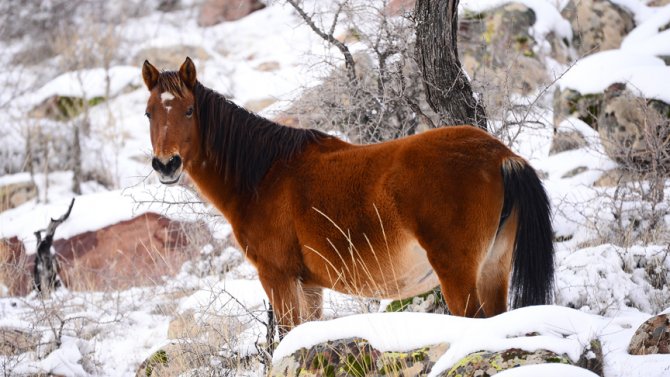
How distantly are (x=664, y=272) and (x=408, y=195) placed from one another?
273 centimetres

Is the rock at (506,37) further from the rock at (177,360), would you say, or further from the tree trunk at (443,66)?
the rock at (177,360)

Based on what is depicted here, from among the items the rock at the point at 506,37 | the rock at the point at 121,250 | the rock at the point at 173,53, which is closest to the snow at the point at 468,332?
the rock at the point at 121,250

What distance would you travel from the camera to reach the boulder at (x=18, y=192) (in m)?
13.0

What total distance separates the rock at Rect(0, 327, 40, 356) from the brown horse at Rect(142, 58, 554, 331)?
2359 mm

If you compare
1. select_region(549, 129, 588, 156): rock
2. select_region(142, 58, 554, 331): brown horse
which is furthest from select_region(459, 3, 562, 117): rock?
select_region(142, 58, 554, 331): brown horse

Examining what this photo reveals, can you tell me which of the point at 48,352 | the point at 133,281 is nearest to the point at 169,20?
the point at 133,281

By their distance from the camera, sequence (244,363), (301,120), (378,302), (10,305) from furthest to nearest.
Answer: (10,305), (301,120), (378,302), (244,363)

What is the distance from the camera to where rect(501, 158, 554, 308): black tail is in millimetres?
4246

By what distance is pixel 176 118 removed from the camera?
197 inches

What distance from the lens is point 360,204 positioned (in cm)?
459

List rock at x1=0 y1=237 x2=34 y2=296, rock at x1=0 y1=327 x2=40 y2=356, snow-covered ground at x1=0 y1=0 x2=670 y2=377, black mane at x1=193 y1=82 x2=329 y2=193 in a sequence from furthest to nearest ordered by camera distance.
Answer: rock at x1=0 y1=237 x2=34 y2=296
rock at x1=0 y1=327 x2=40 y2=356
black mane at x1=193 y1=82 x2=329 y2=193
snow-covered ground at x1=0 y1=0 x2=670 y2=377

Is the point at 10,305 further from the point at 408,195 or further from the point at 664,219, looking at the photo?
the point at 664,219

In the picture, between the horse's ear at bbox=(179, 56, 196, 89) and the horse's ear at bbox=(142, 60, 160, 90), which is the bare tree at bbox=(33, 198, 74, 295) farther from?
the horse's ear at bbox=(179, 56, 196, 89)

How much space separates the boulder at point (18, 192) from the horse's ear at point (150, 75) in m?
8.88
